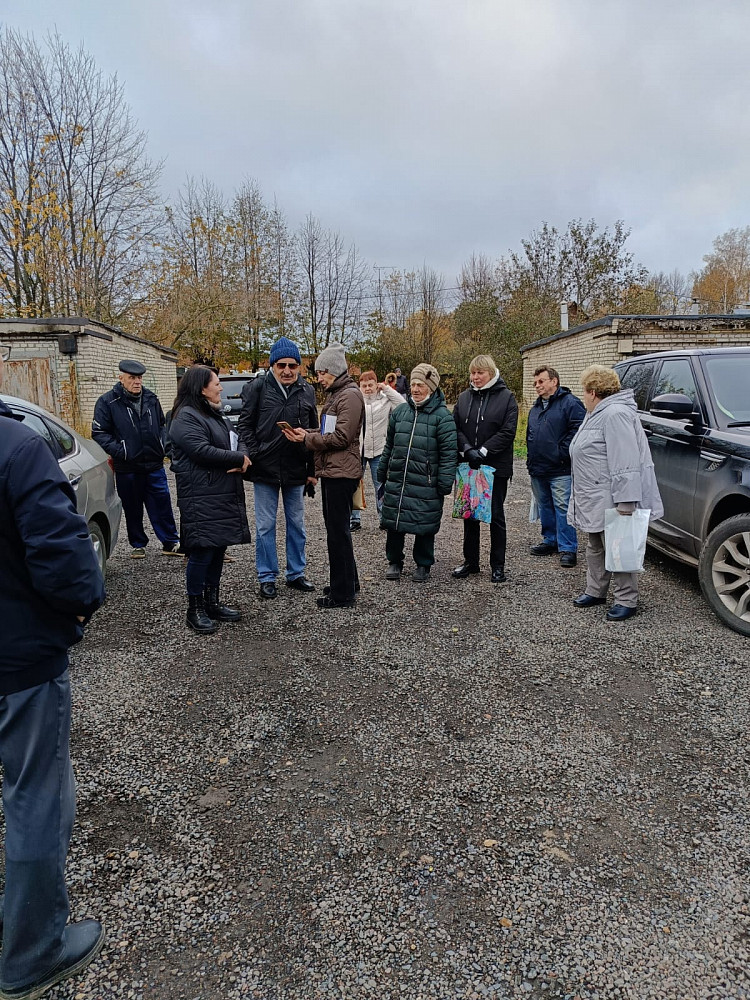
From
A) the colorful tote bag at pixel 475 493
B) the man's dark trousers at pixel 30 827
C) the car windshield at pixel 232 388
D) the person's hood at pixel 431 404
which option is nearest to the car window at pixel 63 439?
the person's hood at pixel 431 404

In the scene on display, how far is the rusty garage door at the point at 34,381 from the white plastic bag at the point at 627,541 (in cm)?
1142

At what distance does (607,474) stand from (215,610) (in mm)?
3154

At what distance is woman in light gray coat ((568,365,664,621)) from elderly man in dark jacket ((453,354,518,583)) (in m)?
0.81

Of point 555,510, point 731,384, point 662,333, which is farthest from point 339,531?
point 662,333

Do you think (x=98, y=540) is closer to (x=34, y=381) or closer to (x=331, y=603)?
(x=331, y=603)

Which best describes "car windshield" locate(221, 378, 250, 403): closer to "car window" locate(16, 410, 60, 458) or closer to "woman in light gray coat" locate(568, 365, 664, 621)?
"car window" locate(16, 410, 60, 458)

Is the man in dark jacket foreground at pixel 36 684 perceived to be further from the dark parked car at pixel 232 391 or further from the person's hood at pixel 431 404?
the dark parked car at pixel 232 391

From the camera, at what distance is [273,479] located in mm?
5062

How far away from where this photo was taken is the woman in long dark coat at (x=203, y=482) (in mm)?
4258

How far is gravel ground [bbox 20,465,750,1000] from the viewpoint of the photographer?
1.87 m

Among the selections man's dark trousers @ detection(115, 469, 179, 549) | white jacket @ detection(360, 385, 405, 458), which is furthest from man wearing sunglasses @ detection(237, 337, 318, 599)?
white jacket @ detection(360, 385, 405, 458)

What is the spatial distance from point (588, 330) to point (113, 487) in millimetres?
11018

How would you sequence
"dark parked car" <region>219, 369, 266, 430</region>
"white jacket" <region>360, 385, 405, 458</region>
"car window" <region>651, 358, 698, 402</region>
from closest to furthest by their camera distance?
"car window" <region>651, 358, 698, 402</region> → "white jacket" <region>360, 385, 405, 458</region> → "dark parked car" <region>219, 369, 266, 430</region>

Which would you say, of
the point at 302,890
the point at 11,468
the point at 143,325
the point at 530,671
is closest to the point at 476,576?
the point at 530,671
